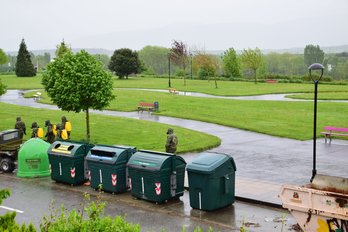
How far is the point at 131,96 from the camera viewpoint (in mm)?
46375

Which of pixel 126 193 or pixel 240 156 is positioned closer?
pixel 126 193

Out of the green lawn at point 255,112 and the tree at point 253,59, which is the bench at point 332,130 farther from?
the tree at point 253,59

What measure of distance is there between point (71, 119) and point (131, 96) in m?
14.5

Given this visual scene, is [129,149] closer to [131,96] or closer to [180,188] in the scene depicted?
[180,188]

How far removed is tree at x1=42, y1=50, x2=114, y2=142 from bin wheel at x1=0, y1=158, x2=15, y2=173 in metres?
4.55

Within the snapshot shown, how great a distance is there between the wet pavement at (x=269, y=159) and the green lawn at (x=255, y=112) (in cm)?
151

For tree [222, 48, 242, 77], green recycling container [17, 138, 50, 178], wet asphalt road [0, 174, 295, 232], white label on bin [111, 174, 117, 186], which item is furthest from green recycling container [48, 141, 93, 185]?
tree [222, 48, 242, 77]

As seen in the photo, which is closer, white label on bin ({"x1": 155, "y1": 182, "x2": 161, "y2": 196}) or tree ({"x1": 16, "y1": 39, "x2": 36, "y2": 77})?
white label on bin ({"x1": 155, "y1": 182, "x2": 161, "y2": 196})

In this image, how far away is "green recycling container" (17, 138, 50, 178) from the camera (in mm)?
17531

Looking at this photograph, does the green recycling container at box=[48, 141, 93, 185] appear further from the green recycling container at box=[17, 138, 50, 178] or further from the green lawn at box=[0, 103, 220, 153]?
the green lawn at box=[0, 103, 220, 153]

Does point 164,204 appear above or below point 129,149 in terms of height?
below

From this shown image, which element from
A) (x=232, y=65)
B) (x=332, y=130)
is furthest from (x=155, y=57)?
(x=332, y=130)

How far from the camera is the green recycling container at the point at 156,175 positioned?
1352 cm

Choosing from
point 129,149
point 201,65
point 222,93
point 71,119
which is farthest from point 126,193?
point 201,65
